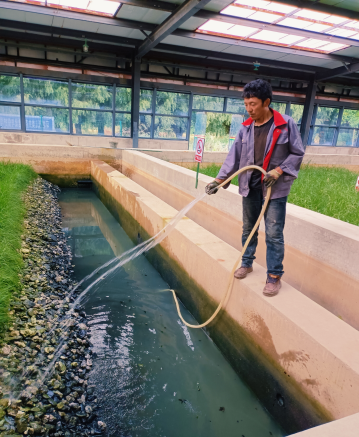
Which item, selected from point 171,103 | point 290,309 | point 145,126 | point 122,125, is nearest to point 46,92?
point 122,125

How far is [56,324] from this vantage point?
3.35m

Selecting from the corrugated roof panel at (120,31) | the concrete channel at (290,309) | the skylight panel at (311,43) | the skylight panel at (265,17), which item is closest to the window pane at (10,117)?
the corrugated roof panel at (120,31)

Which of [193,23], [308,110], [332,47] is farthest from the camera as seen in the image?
[308,110]

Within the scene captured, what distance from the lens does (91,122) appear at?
13.2 meters

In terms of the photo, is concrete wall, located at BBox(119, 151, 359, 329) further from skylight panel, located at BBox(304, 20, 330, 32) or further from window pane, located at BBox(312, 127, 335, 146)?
window pane, located at BBox(312, 127, 335, 146)

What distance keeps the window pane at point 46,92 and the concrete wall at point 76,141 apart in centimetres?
129

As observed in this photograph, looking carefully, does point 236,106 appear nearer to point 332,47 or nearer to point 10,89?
point 332,47

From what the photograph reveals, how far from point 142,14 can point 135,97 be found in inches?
160

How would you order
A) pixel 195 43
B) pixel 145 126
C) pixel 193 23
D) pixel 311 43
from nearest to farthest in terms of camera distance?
pixel 193 23 → pixel 311 43 → pixel 195 43 → pixel 145 126

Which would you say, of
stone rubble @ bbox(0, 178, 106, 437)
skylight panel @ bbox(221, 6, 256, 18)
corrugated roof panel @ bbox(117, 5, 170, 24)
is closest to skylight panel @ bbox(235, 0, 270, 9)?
skylight panel @ bbox(221, 6, 256, 18)

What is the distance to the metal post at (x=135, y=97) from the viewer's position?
12449 millimetres

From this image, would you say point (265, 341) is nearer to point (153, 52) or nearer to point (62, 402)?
point (62, 402)

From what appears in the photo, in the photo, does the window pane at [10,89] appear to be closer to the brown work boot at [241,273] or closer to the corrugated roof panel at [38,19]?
the corrugated roof panel at [38,19]

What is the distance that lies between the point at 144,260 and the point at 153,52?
10480 mm
